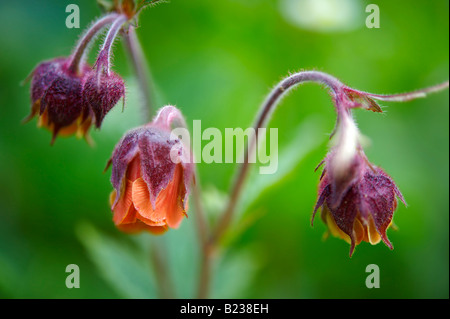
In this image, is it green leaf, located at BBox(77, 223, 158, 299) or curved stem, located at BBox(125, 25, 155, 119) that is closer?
curved stem, located at BBox(125, 25, 155, 119)

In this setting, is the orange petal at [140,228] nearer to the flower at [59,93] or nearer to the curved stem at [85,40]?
the flower at [59,93]

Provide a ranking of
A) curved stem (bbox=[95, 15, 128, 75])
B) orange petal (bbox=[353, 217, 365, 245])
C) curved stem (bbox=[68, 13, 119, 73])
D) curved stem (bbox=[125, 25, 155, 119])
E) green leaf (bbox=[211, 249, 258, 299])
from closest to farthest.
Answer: orange petal (bbox=[353, 217, 365, 245]) → curved stem (bbox=[95, 15, 128, 75]) → curved stem (bbox=[68, 13, 119, 73]) → curved stem (bbox=[125, 25, 155, 119]) → green leaf (bbox=[211, 249, 258, 299])

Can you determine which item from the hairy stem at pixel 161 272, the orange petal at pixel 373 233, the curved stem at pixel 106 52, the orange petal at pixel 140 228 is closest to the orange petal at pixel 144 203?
the orange petal at pixel 140 228

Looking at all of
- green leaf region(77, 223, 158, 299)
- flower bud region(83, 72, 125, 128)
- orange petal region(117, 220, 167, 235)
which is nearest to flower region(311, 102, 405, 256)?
orange petal region(117, 220, 167, 235)

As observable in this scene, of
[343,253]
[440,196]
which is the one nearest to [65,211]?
[343,253]

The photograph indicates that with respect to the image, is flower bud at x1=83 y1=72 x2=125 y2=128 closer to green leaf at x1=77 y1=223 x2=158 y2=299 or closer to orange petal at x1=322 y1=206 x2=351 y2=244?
orange petal at x1=322 y1=206 x2=351 y2=244

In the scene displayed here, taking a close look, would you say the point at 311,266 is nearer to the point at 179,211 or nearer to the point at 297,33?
the point at 179,211
